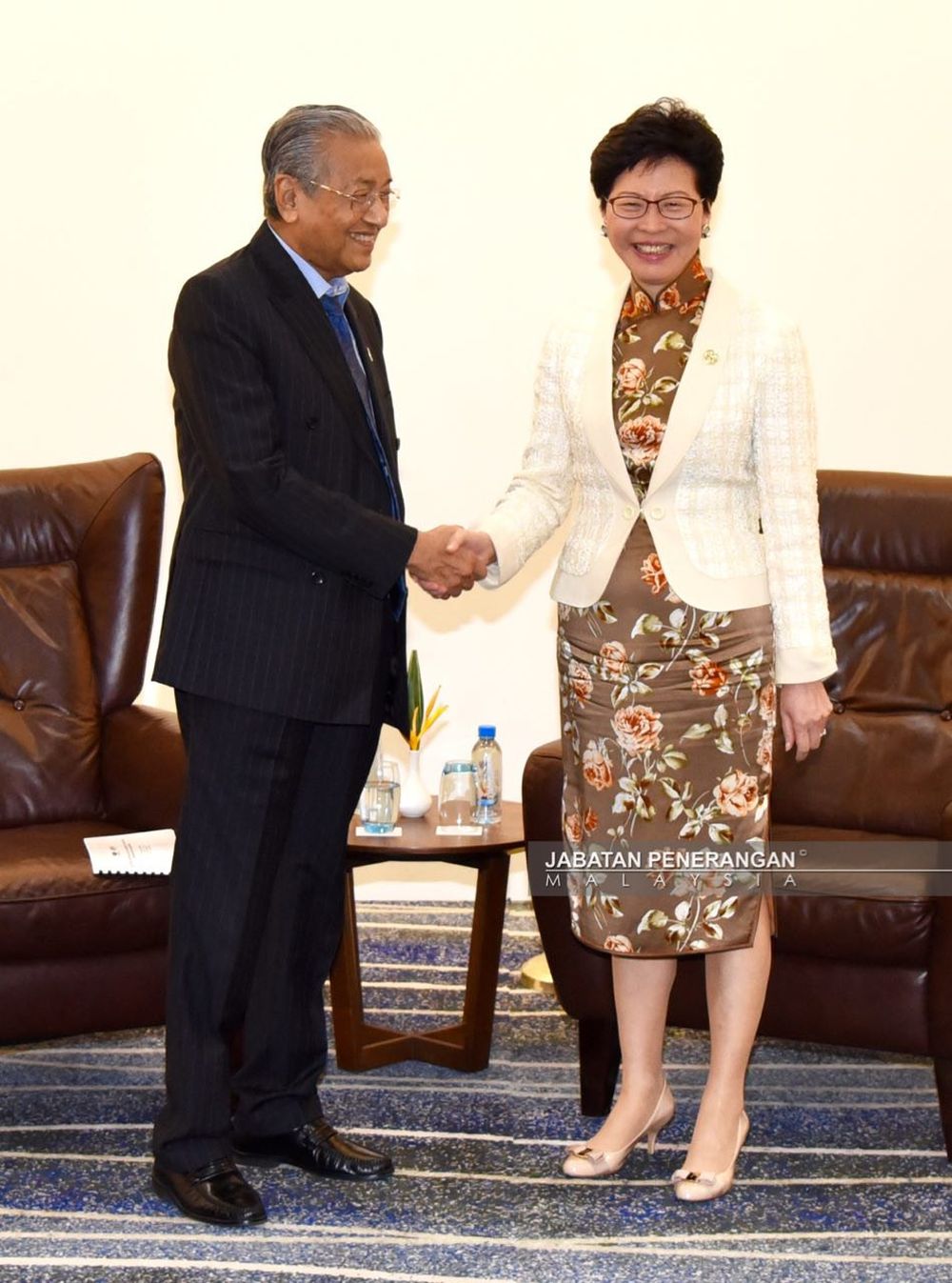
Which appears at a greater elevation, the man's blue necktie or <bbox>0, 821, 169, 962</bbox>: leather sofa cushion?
the man's blue necktie

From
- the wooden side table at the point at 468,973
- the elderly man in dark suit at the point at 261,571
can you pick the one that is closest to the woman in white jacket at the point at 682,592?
the elderly man in dark suit at the point at 261,571

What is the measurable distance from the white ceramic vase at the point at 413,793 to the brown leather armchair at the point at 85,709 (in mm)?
472

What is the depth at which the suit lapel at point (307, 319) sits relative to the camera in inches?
98.4

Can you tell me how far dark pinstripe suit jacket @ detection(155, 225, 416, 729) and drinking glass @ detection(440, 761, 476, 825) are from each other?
0.93 meters

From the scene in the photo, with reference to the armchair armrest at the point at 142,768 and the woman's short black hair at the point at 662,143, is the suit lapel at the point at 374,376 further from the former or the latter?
the armchair armrest at the point at 142,768

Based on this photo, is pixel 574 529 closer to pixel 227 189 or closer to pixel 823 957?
pixel 823 957

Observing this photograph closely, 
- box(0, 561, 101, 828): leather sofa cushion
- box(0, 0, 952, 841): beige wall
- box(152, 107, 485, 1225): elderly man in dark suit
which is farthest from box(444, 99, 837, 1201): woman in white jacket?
box(0, 0, 952, 841): beige wall

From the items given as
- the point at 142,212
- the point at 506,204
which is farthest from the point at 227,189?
the point at 506,204

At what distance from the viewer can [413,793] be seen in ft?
11.2

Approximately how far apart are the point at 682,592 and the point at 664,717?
0.20m

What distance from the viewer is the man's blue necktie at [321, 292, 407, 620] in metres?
2.60

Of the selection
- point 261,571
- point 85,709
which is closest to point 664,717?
point 261,571

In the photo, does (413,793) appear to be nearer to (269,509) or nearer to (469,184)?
(269,509)

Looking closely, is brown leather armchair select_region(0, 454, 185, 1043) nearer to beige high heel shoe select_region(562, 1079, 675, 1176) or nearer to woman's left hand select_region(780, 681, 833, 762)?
beige high heel shoe select_region(562, 1079, 675, 1176)
